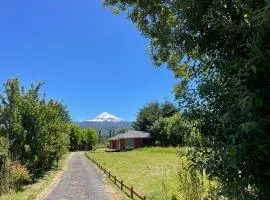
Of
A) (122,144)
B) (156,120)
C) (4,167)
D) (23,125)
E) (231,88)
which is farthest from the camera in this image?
(122,144)

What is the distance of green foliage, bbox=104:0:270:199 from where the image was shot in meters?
3.99

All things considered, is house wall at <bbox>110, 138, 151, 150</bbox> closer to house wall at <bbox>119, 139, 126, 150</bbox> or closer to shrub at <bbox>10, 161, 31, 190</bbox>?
house wall at <bbox>119, 139, 126, 150</bbox>

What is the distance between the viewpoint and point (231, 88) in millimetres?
4484

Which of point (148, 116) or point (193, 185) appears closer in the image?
point (193, 185)

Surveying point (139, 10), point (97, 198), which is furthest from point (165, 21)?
point (97, 198)

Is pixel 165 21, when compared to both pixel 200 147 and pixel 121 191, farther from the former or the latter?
pixel 121 191

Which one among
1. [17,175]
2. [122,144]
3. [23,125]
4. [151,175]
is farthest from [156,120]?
[17,175]

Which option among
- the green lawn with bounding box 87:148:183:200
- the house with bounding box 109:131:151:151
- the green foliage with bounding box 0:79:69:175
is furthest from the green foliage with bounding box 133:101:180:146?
the green foliage with bounding box 0:79:69:175

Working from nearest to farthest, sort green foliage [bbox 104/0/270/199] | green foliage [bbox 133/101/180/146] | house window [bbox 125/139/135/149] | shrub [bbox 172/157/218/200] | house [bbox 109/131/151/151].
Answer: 1. green foliage [bbox 104/0/270/199]
2. shrub [bbox 172/157/218/200]
3. green foliage [bbox 133/101/180/146]
4. house [bbox 109/131/151/151]
5. house window [bbox 125/139/135/149]

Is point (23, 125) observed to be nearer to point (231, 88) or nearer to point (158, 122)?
point (231, 88)

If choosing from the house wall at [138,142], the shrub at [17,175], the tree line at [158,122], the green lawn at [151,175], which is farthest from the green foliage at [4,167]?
the house wall at [138,142]

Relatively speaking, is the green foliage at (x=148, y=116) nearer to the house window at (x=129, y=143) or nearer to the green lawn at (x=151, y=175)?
the house window at (x=129, y=143)

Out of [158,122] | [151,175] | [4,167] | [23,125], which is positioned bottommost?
[151,175]

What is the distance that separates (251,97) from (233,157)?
1.95ft
